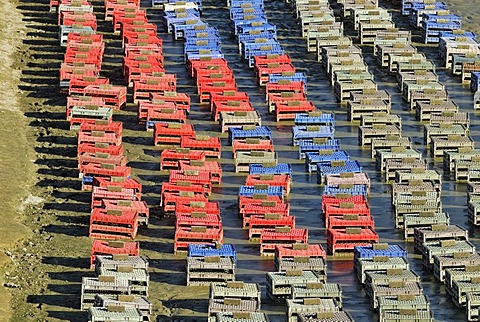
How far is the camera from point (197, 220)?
5622cm

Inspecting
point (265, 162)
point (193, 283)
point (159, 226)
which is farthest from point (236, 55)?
point (193, 283)

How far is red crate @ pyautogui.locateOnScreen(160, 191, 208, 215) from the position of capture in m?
58.1

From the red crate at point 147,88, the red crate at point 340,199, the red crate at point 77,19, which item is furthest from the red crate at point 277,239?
the red crate at point 77,19

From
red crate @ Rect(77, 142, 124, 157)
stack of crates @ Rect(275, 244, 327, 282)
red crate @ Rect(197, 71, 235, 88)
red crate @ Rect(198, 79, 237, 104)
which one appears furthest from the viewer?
red crate @ Rect(197, 71, 235, 88)

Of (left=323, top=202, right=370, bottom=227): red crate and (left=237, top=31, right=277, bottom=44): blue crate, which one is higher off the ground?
(left=237, top=31, right=277, bottom=44): blue crate

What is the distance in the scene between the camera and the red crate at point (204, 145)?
63.9m

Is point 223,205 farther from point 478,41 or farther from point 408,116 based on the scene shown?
point 478,41

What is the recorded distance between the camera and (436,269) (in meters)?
53.5

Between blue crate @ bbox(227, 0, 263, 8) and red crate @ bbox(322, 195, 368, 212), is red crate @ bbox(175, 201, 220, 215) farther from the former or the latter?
blue crate @ bbox(227, 0, 263, 8)

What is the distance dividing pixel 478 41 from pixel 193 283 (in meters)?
32.6

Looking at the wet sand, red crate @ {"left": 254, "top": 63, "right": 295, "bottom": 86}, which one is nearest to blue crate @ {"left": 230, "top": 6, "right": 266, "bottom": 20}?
the wet sand

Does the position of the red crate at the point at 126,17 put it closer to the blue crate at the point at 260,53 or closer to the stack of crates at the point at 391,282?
the blue crate at the point at 260,53

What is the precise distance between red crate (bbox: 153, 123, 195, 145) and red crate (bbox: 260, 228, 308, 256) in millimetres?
10593

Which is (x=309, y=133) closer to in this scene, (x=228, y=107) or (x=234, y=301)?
(x=228, y=107)
